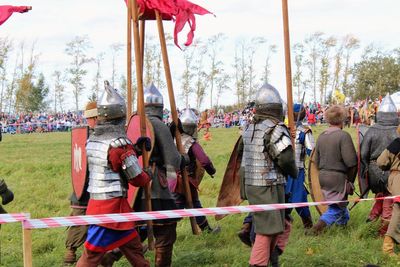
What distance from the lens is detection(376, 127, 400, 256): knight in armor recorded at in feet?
18.2

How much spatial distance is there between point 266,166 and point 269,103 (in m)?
0.52

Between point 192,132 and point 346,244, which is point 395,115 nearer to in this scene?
point 346,244

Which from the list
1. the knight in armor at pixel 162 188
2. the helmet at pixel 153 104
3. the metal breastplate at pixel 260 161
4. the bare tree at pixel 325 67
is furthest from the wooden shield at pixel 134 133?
the bare tree at pixel 325 67

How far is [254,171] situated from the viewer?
4.70 meters

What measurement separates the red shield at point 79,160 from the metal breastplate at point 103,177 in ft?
2.96

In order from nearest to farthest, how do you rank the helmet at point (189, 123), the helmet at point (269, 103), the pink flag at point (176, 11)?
the helmet at point (269, 103), the pink flag at point (176, 11), the helmet at point (189, 123)

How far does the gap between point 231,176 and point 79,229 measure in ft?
5.16

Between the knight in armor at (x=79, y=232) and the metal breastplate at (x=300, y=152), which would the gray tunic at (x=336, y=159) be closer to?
the metal breastplate at (x=300, y=152)

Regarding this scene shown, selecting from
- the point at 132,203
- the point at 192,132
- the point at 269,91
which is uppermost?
the point at 269,91

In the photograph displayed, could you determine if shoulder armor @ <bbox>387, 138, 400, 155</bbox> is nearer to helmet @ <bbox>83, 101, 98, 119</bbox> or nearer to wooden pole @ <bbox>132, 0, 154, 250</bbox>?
wooden pole @ <bbox>132, 0, 154, 250</bbox>

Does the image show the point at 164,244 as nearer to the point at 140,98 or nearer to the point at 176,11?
the point at 140,98

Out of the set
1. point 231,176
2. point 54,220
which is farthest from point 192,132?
point 54,220

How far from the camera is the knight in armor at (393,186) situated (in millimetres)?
5535

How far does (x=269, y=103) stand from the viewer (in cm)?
475
